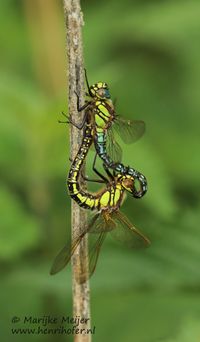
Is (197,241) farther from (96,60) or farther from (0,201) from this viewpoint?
(96,60)

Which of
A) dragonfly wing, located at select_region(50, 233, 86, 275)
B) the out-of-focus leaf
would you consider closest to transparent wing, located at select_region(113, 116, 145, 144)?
dragonfly wing, located at select_region(50, 233, 86, 275)

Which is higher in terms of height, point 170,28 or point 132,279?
point 170,28

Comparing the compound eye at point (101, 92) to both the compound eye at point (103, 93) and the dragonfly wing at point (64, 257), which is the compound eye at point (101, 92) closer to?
the compound eye at point (103, 93)

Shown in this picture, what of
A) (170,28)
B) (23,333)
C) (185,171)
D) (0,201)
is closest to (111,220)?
(0,201)

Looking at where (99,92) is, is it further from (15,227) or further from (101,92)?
(15,227)

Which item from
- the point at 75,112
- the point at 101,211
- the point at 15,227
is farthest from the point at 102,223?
the point at 15,227

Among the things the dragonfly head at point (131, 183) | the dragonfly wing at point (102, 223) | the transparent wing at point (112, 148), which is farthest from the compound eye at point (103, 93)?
the dragonfly wing at point (102, 223)
